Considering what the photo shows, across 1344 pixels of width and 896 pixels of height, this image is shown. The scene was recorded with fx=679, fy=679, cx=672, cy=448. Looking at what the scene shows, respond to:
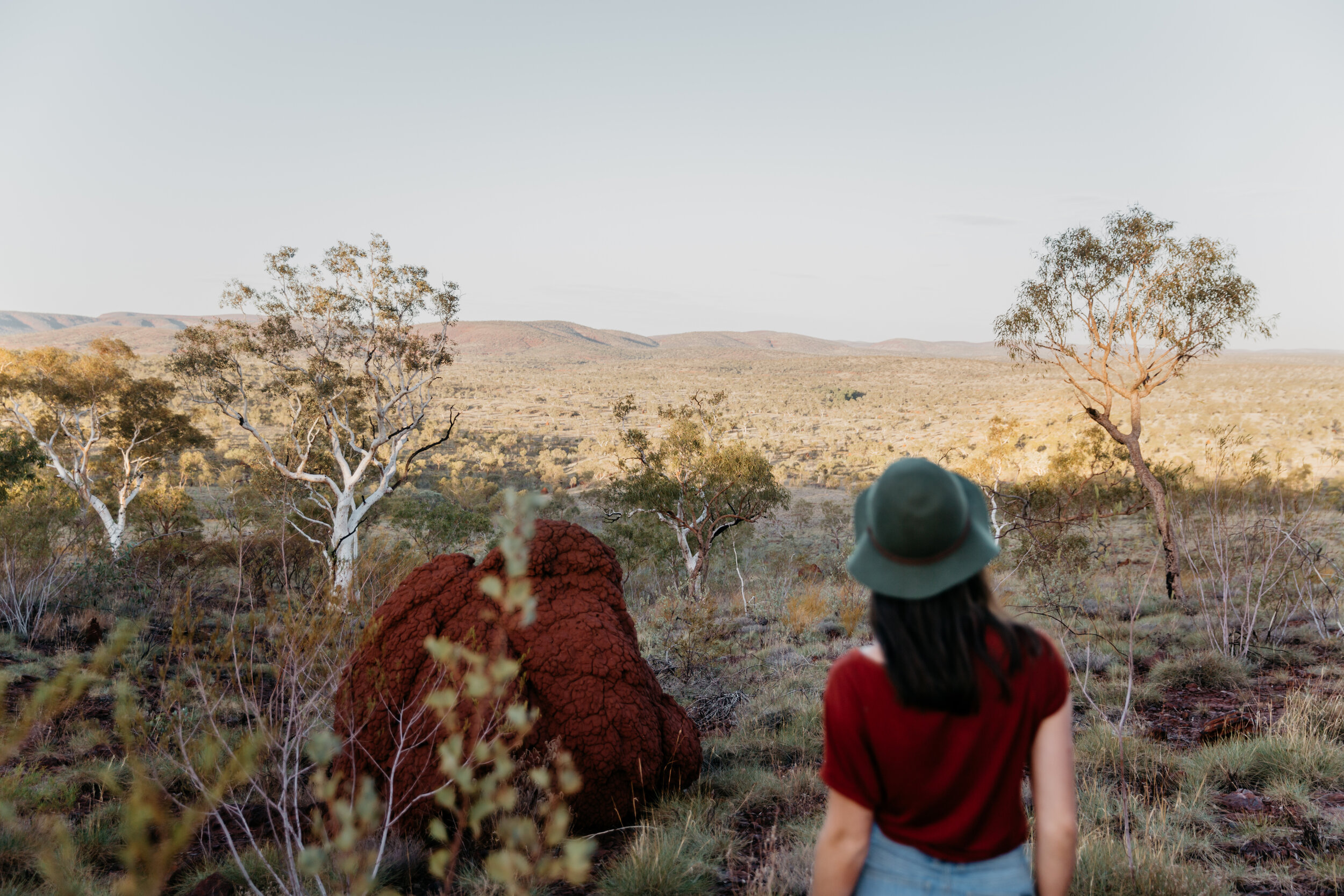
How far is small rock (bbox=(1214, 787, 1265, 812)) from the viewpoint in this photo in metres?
4.06

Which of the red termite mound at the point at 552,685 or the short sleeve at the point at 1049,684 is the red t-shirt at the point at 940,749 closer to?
the short sleeve at the point at 1049,684

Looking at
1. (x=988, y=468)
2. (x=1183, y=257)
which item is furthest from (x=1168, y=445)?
(x=1183, y=257)

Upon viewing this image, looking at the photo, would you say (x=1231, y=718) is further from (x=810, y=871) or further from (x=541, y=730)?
(x=541, y=730)

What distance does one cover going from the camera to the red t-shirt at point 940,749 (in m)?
1.51

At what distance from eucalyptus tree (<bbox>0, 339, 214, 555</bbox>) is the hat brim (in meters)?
21.6

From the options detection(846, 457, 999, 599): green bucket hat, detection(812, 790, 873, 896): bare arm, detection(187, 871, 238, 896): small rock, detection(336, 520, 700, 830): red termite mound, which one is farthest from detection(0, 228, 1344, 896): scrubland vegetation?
detection(846, 457, 999, 599): green bucket hat

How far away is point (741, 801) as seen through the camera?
14.5 ft

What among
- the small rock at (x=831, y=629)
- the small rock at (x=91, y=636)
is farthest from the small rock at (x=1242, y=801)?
the small rock at (x=91, y=636)

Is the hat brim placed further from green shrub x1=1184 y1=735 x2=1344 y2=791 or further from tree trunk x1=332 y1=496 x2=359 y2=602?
tree trunk x1=332 y1=496 x2=359 y2=602

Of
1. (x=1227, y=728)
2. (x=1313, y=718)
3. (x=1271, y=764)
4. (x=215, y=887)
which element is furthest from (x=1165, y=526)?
(x=215, y=887)

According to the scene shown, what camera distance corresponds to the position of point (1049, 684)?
154 cm

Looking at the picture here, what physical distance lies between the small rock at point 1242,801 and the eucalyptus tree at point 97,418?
865 inches

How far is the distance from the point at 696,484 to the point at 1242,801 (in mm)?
14470

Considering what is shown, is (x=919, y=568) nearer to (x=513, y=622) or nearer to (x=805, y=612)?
(x=513, y=622)
